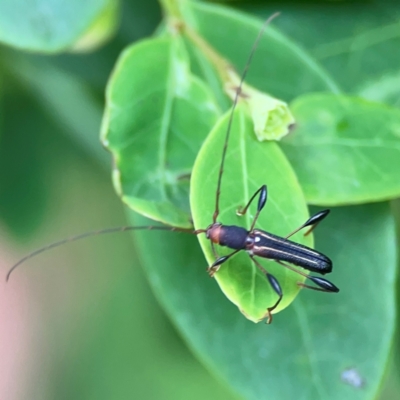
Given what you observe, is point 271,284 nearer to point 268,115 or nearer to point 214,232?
point 214,232

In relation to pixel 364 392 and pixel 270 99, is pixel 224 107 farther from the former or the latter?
pixel 364 392

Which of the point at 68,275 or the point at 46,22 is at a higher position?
the point at 46,22

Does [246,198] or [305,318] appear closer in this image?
[246,198]

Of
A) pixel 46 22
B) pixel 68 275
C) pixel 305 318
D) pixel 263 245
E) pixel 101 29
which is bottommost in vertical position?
pixel 68 275

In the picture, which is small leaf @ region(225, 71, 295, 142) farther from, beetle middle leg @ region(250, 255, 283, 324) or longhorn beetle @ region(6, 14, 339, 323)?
beetle middle leg @ region(250, 255, 283, 324)

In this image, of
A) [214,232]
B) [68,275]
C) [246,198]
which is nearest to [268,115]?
[246,198]

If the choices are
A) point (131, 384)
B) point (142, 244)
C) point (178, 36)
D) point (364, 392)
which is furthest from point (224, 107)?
point (131, 384)

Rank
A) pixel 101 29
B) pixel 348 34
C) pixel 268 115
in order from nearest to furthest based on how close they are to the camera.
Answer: pixel 268 115 < pixel 101 29 < pixel 348 34

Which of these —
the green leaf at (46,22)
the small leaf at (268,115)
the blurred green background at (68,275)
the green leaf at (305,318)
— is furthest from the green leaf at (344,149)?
the blurred green background at (68,275)
